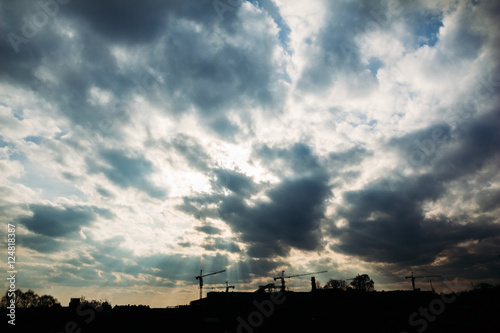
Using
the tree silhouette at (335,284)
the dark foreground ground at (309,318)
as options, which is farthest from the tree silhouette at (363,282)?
the dark foreground ground at (309,318)

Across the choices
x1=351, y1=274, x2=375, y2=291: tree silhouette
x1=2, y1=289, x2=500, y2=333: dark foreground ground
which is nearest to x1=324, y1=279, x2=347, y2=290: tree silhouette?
x1=351, y1=274, x2=375, y2=291: tree silhouette

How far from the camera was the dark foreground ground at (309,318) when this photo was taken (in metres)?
28.4

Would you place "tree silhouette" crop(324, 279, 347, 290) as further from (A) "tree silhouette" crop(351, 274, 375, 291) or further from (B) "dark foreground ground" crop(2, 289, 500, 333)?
(B) "dark foreground ground" crop(2, 289, 500, 333)

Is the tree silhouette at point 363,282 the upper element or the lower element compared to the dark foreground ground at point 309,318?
lower

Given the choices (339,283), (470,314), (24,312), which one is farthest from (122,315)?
(339,283)

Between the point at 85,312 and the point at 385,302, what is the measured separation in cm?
3890

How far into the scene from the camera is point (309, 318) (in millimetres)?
31781

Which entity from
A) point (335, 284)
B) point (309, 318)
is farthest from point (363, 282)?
point (309, 318)

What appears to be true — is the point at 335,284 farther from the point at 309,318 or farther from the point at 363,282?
the point at 309,318

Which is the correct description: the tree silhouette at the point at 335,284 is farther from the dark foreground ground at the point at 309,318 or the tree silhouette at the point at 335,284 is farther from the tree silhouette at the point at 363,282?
the dark foreground ground at the point at 309,318

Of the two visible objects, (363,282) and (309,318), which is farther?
(363,282)

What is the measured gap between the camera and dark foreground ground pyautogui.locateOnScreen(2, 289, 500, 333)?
28406mm

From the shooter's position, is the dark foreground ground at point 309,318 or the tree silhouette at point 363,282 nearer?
the dark foreground ground at point 309,318

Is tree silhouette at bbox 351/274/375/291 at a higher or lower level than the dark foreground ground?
lower
